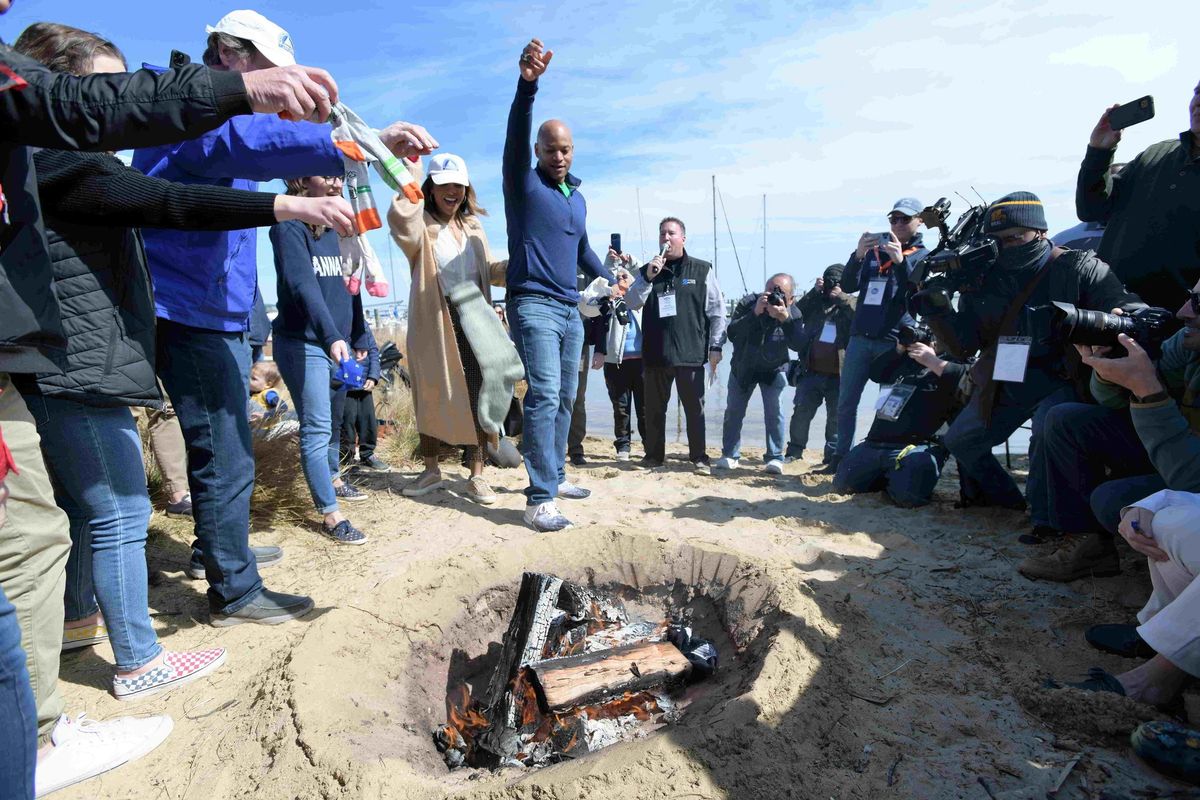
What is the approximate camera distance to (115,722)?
193cm

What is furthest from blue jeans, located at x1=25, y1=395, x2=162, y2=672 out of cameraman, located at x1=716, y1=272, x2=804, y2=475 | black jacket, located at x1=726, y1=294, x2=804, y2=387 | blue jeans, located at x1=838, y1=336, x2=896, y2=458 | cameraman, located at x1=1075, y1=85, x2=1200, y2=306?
black jacket, located at x1=726, y1=294, x2=804, y2=387

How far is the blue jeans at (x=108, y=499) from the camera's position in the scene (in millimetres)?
1873

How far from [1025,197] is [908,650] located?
8.50 feet

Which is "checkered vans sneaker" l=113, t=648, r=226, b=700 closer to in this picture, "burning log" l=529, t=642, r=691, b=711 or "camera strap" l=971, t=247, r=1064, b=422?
"burning log" l=529, t=642, r=691, b=711

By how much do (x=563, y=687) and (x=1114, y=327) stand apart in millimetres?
2236

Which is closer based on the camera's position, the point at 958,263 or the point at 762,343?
the point at 958,263

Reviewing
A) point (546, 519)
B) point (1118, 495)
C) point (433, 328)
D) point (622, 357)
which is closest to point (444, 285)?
point (433, 328)

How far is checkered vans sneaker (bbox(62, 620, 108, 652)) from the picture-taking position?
234 centimetres

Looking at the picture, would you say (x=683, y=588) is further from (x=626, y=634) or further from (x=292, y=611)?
(x=292, y=611)

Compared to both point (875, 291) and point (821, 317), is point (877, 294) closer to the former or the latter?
point (875, 291)

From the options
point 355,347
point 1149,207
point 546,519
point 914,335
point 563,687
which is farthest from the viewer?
point 355,347

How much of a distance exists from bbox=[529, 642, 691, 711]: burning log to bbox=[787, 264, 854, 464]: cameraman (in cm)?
345

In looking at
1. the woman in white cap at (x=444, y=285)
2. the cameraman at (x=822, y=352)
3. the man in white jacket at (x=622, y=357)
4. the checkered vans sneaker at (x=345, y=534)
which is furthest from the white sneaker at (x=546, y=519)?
the cameraman at (x=822, y=352)

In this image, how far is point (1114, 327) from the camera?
232 centimetres
